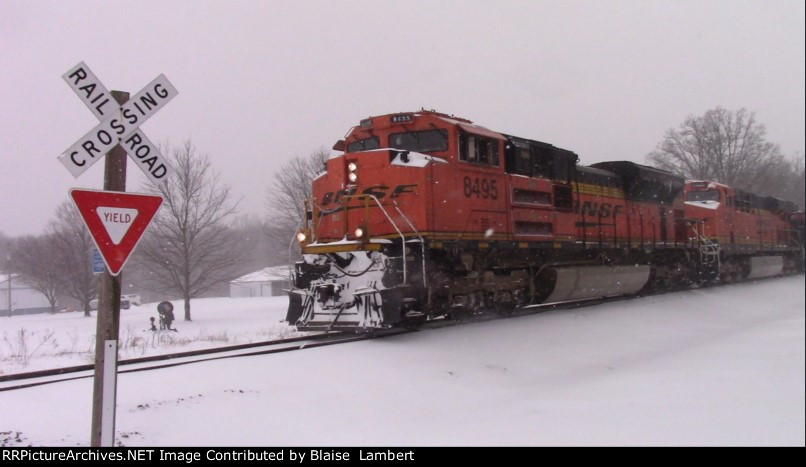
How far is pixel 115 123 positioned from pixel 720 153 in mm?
19408


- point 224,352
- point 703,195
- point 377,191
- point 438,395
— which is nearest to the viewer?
point 438,395

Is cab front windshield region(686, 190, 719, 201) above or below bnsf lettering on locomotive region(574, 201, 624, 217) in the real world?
above

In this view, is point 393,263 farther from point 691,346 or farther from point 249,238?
point 249,238

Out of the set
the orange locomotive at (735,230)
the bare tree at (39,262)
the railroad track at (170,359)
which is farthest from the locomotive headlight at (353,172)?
the orange locomotive at (735,230)

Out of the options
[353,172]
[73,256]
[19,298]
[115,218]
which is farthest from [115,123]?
[73,256]

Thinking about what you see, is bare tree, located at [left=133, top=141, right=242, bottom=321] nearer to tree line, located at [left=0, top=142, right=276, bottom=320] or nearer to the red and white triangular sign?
tree line, located at [left=0, top=142, right=276, bottom=320]

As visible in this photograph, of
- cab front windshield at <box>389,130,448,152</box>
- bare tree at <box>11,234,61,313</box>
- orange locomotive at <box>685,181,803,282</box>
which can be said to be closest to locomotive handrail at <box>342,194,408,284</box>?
cab front windshield at <box>389,130,448,152</box>

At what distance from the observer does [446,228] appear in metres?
10.3

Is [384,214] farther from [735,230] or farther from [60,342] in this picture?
[735,230]

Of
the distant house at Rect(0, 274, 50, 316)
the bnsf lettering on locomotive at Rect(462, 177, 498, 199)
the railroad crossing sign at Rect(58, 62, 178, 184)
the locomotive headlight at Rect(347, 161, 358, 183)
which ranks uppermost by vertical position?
the locomotive headlight at Rect(347, 161, 358, 183)

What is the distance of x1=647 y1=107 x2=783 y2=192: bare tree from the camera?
14148mm

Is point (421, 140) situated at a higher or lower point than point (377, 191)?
higher

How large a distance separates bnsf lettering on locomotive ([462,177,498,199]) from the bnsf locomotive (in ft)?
0.07
